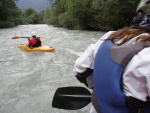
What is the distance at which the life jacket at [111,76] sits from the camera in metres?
1.08

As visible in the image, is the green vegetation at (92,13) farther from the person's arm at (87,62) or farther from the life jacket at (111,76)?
the life jacket at (111,76)

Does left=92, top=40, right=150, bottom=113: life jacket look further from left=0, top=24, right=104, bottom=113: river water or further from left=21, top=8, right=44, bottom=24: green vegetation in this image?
left=21, top=8, right=44, bottom=24: green vegetation

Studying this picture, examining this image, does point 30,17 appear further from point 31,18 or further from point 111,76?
point 111,76

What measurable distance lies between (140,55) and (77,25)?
26330mm

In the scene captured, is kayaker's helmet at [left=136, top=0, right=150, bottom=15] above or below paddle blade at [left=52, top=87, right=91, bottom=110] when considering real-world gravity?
above

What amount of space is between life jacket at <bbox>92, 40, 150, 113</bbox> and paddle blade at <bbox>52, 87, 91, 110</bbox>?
0.38 m

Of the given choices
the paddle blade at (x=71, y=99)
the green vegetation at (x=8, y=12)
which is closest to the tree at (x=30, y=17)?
the green vegetation at (x=8, y=12)

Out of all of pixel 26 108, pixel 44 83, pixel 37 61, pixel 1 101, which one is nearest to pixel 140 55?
pixel 26 108

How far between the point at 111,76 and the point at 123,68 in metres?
0.09

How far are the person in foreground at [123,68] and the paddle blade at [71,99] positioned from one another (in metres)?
0.31

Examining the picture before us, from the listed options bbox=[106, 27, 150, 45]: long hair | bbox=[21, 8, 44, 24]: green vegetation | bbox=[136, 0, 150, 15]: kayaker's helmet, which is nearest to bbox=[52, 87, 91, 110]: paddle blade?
A: bbox=[106, 27, 150, 45]: long hair

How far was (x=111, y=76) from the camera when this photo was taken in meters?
1.14

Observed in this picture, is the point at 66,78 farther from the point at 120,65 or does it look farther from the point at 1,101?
the point at 120,65

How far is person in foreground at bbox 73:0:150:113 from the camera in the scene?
102cm
